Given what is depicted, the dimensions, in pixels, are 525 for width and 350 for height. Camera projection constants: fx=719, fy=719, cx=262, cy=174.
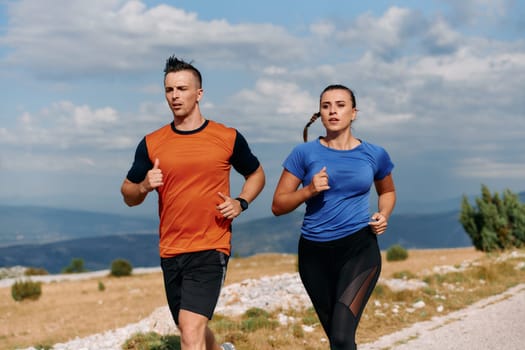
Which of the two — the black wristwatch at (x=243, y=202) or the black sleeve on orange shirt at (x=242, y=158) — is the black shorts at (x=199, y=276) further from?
the black sleeve on orange shirt at (x=242, y=158)

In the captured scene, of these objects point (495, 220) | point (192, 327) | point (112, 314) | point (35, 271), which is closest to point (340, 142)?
point (192, 327)

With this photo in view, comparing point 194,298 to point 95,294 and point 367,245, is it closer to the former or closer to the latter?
point 367,245

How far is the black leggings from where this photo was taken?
5.66 metres

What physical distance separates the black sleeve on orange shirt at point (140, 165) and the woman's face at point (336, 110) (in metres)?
1.47

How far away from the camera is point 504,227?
1570 inches

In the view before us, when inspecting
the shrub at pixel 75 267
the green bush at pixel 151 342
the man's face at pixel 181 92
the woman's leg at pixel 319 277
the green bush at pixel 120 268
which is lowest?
the shrub at pixel 75 267

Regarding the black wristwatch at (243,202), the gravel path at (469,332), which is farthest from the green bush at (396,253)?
the black wristwatch at (243,202)

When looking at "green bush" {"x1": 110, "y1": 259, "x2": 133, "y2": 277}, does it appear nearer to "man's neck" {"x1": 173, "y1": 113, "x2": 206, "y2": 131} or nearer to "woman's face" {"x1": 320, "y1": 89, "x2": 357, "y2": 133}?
"man's neck" {"x1": 173, "y1": 113, "x2": 206, "y2": 131}

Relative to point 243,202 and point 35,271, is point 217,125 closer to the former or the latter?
point 243,202

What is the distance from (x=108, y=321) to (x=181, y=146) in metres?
16.4

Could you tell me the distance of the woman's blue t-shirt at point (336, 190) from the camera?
18.7 feet

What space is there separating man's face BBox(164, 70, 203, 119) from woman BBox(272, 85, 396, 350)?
94 cm

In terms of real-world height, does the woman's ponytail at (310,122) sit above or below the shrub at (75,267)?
above

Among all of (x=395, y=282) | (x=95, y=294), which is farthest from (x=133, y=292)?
(x=395, y=282)
